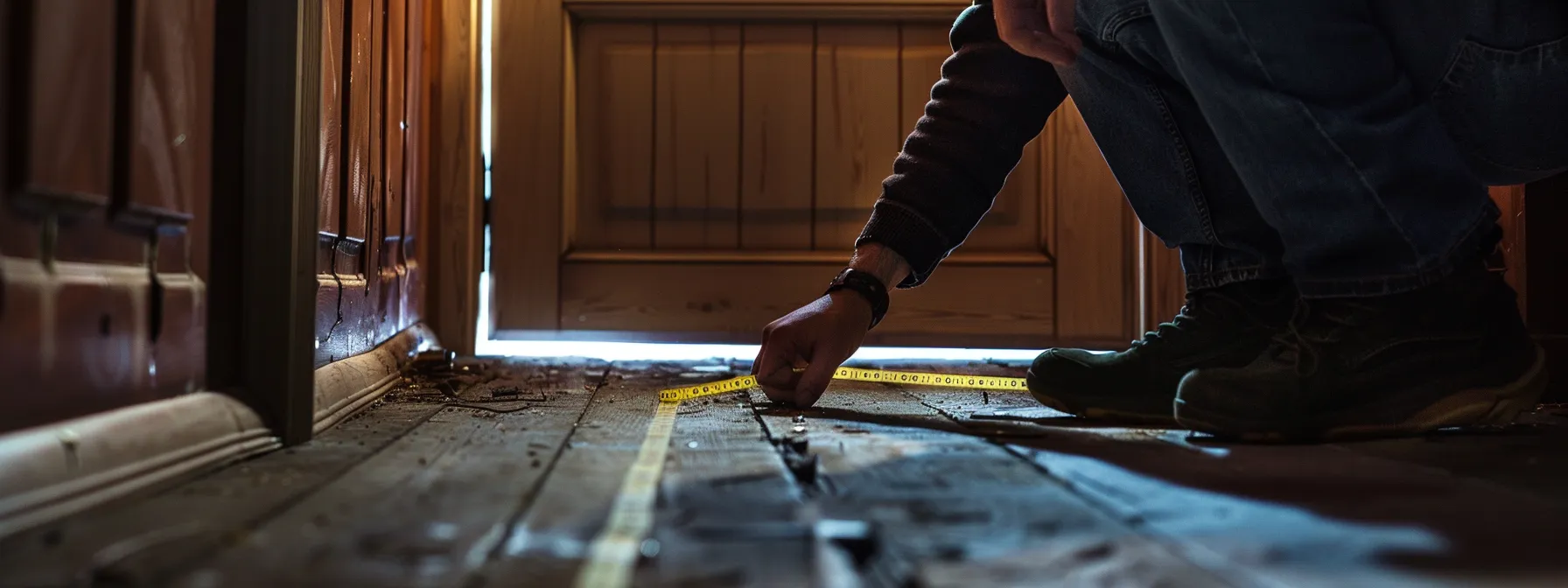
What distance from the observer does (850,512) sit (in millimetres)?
683

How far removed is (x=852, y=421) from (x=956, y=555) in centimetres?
60

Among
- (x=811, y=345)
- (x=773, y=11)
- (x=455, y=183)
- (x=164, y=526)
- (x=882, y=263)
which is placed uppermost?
(x=773, y=11)

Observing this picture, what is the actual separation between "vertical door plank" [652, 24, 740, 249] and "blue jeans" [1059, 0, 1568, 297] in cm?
122

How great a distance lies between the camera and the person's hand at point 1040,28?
1.19 meters

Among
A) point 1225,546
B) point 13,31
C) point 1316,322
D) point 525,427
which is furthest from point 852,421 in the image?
point 13,31

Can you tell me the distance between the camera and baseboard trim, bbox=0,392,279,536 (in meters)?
0.64

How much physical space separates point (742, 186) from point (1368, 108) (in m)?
1.44

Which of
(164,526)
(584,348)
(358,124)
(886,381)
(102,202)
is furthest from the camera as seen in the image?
(584,348)

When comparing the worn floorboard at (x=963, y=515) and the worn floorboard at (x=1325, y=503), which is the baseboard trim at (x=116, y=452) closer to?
the worn floorboard at (x=963, y=515)

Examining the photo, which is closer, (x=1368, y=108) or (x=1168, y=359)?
(x=1368, y=108)

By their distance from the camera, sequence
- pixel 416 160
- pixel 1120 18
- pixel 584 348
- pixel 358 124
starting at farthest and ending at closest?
pixel 584 348 < pixel 416 160 < pixel 358 124 < pixel 1120 18

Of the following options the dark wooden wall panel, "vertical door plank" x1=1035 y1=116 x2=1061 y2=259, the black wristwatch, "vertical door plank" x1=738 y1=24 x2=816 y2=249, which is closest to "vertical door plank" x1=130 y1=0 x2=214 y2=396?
the dark wooden wall panel

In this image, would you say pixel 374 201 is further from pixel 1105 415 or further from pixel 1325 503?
pixel 1325 503

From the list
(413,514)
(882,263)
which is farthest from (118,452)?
(882,263)
